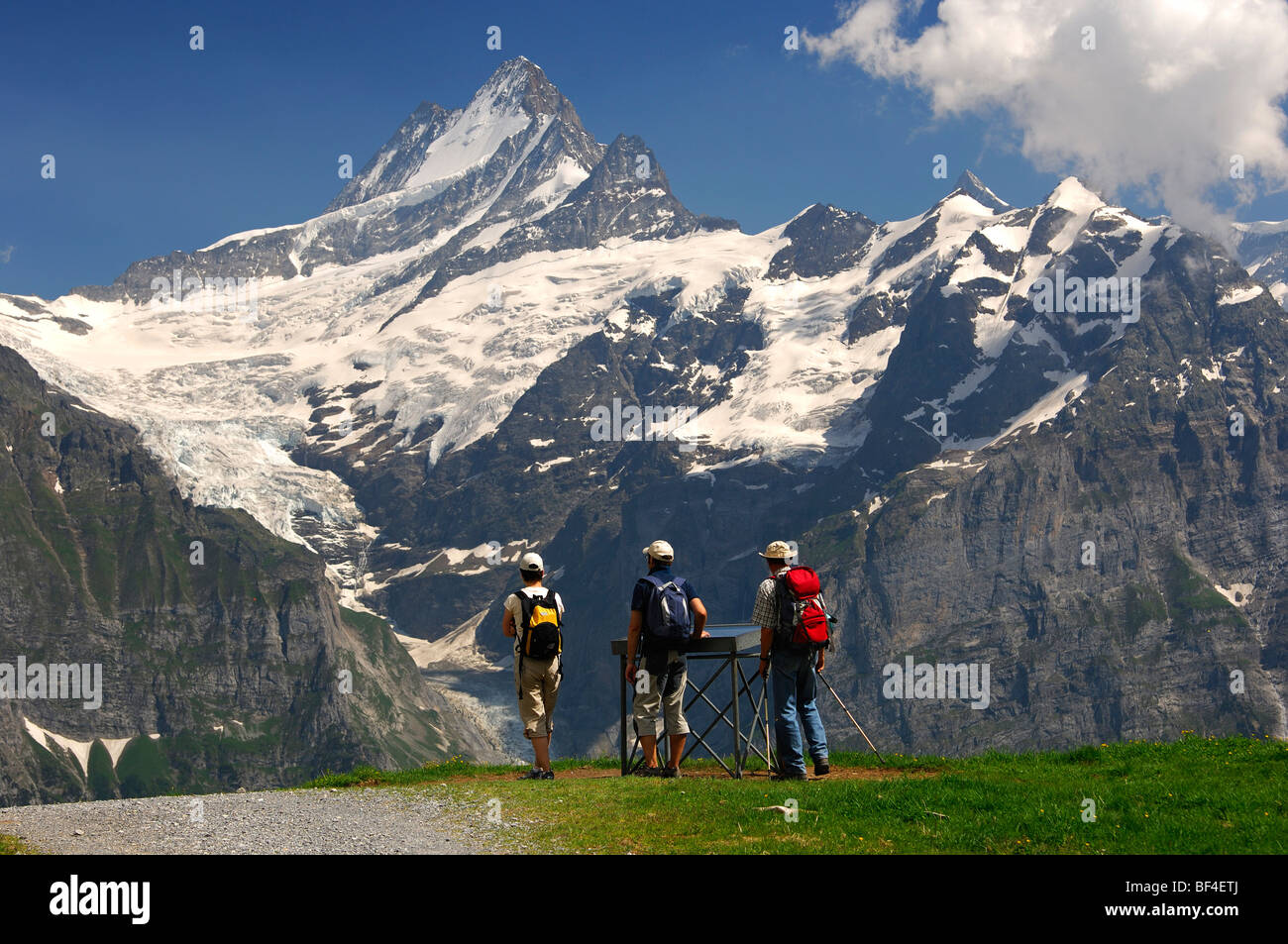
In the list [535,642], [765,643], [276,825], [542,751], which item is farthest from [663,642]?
[276,825]

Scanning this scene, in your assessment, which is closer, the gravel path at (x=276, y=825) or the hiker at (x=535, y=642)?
the gravel path at (x=276, y=825)

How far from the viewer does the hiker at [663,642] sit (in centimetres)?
2584

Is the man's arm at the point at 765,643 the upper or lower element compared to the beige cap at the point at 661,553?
lower

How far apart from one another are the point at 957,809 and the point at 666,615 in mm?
8079

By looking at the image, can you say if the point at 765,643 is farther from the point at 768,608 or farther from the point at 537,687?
the point at 537,687

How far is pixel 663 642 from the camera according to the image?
85.5 feet

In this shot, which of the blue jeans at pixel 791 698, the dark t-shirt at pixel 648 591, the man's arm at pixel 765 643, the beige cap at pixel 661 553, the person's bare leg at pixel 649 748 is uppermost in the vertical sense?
the beige cap at pixel 661 553

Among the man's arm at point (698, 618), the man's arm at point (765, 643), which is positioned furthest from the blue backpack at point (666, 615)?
the man's arm at point (765, 643)

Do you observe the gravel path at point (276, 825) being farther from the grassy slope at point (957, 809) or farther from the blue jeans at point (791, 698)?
the blue jeans at point (791, 698)

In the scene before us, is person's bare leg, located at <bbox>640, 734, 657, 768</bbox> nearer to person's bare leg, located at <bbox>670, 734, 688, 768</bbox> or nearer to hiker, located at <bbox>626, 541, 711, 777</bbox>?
hiker, located at <bbox>626, 541, 711, 777</bbox>

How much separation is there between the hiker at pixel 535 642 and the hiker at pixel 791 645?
4.16 metres

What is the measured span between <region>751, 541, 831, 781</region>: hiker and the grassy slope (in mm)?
953
